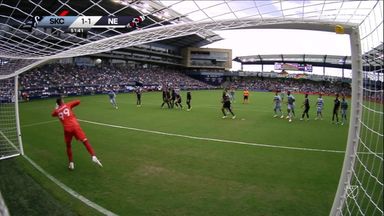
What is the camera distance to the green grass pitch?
5941 mm

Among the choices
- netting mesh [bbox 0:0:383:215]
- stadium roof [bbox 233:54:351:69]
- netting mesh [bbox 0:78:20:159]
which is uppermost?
stadium roof [bbox 233:54:351:69]

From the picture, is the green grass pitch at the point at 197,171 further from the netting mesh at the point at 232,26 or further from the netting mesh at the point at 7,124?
the netting mesh at the point at 232,26

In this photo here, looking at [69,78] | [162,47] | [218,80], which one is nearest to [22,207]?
[69,78]

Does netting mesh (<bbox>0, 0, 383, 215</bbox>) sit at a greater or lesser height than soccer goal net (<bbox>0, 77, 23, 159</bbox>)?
greater

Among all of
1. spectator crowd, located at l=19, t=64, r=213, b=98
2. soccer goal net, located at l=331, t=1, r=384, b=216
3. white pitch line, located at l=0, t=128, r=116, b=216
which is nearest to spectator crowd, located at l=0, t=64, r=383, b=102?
spectator crowd, located at l=19, t=64, r=213, b=98

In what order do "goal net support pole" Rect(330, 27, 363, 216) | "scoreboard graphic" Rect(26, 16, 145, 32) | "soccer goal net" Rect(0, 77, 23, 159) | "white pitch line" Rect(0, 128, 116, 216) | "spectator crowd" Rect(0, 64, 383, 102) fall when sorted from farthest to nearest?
"spectator crowd" Rect(0, 64, 383, 102), "soccer goal net" Rect(0, 77, 23, 159), "scoreboard graphic" Rect(26, 16, 145, 32), "white pitch line" Rect(0, 128, 116, 216), "goal net support pole" Rect(330, 27, 363, 216)

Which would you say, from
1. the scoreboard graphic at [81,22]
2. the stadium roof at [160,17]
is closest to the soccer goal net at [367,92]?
the stadium roof at [160,17]

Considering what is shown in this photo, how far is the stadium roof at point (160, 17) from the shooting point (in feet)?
15.8

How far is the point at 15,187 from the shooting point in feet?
22.7

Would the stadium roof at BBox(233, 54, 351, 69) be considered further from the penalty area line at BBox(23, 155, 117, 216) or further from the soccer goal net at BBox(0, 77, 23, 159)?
the penalty area line at BBox(23, 155, 117, 216)

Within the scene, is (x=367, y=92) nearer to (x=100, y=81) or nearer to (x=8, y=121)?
(x=8, y=121)

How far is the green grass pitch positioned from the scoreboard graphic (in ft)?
11.1

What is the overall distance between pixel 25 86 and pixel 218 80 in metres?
57.2

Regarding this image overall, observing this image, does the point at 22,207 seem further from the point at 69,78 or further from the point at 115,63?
the point at 115,63
